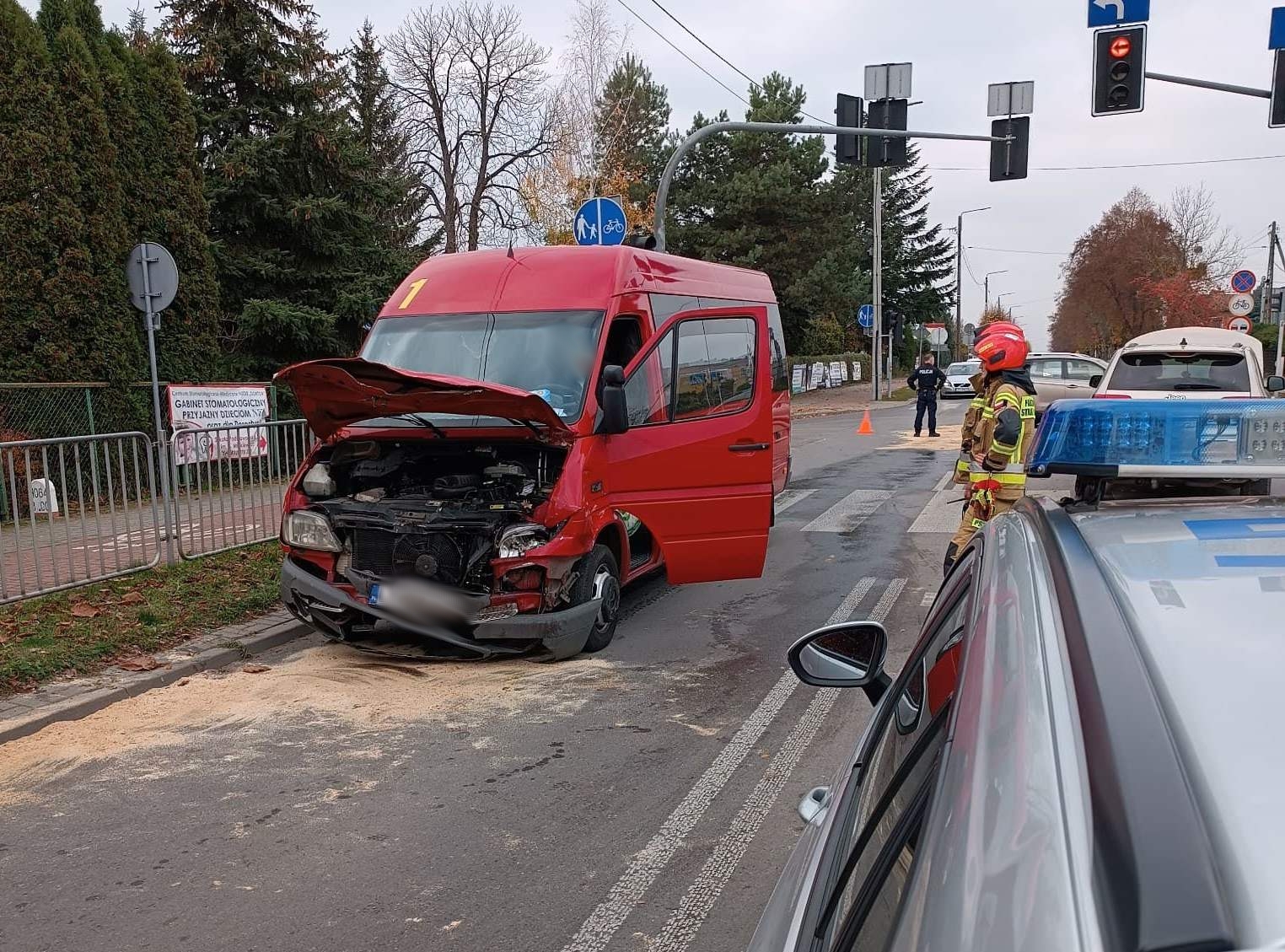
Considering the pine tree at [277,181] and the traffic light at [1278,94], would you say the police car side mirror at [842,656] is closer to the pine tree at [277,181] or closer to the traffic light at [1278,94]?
the traffic light at [1278,94]

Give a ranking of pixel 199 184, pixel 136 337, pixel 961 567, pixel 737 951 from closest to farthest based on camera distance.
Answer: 1. pixel 961 567
2. pixel 737 951
3. pixel 136 337
4. pixel 199 184

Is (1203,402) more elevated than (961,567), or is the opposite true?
(1203,402)

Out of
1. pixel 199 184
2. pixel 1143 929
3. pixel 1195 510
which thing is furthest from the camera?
pixel 199 184

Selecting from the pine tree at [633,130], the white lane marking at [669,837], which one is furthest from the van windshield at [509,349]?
the pine tree at [633,130]

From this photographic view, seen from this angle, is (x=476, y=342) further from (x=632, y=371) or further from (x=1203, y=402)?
(x=1203, y=402)

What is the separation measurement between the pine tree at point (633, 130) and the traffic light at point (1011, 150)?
13.2 metres

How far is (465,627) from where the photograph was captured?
6055 mm

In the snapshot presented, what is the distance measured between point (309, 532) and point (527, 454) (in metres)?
1.45

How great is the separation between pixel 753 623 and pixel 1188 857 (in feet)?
21.1

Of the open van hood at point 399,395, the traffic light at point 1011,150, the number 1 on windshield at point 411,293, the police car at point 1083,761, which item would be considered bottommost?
the police car at point 1083,761

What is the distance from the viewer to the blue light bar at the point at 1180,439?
2145 mm

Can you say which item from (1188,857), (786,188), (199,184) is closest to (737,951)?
(1188,857)

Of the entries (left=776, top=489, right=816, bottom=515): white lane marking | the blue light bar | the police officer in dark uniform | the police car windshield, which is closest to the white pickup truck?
the police car windshield

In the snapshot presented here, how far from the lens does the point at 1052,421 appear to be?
7.83ft
